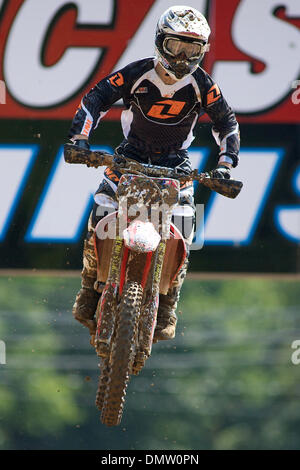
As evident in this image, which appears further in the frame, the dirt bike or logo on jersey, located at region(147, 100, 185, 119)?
logo on jersey, located at region(147, 100, 185, 119)

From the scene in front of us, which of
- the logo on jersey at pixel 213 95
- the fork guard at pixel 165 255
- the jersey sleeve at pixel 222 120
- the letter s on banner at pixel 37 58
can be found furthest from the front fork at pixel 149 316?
the letter s on banner at pixel 37 58

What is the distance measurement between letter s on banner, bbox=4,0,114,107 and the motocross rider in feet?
8.14

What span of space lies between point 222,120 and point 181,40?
0.72 metres

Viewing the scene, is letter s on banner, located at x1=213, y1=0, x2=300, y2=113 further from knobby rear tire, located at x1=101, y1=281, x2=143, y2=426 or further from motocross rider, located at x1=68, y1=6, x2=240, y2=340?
knobby rear tire, located at x1=101, y1=281, x2=143, y2=426

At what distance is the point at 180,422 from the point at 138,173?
11.9m

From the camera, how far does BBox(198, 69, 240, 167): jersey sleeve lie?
751 centimetres

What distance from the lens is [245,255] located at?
10.2 m

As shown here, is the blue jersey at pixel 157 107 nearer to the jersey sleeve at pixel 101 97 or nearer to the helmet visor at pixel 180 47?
the jersey sleeve at pixel 101 97

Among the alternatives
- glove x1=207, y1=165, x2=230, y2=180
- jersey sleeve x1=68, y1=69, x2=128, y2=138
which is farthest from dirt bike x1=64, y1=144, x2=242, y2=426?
jersey sleeve x1=68, y1=69, x2=128, y2=138

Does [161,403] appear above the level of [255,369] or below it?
above

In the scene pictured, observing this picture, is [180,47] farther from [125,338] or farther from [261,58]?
[261,58]
